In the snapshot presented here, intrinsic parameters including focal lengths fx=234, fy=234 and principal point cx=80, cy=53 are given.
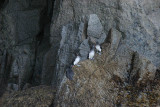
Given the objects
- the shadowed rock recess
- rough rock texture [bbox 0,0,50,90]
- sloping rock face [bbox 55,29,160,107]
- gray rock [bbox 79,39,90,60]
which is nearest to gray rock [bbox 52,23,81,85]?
the shadowed rock recess

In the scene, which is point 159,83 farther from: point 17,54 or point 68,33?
point 17,54

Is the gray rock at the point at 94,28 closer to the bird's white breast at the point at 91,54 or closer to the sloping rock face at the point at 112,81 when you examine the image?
the sloping rock face at the point at 112,81

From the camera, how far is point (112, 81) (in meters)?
5.01

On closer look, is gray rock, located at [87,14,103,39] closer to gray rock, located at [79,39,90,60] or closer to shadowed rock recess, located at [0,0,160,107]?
shadowed rock recess, located at [0,0,160,107]

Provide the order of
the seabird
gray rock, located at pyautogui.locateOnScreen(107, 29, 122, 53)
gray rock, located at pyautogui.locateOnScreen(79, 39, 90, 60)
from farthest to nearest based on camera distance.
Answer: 1. gray rock, located at pyautogui.locateOnScreen(79, 39, 90, 60)
2. gray rock, located at pyautogui.locateOnScreen(107, 29, 122, 53)
3. the seabird

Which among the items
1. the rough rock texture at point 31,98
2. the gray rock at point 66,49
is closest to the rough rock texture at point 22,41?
the gray rock at point 66,49

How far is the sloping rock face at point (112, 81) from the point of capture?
4723 millimetres

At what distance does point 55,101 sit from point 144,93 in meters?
1.87

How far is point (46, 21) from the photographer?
9797mm

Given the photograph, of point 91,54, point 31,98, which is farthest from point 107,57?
point 31,98

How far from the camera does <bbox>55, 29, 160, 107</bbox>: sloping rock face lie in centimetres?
472

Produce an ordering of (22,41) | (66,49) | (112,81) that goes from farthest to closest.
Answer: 1. (22,41)
2. (66,49)
3. (112,81)

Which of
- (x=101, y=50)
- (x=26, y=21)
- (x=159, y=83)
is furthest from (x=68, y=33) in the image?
(x=26, y=21)

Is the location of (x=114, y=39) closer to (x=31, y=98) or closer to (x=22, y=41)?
(x=31, y=98)
